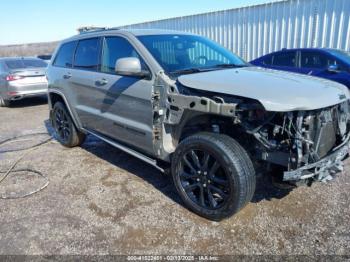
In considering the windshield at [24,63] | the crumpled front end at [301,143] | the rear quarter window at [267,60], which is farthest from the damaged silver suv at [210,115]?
the windshield at [24,63]

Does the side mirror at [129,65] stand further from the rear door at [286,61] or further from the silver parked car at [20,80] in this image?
the silver parked car at [20,80]

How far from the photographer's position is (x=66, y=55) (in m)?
5.09

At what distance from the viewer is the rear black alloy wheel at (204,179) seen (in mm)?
2939

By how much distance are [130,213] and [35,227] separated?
976mm

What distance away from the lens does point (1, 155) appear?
5.34m

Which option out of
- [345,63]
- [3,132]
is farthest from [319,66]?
[3,132]

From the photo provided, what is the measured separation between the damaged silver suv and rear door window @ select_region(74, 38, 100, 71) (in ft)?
0.10

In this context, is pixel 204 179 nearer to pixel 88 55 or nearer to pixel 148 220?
pixel 148 220

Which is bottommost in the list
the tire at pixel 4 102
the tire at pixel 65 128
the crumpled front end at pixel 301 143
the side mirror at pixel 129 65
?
the tire at pixel 4 102

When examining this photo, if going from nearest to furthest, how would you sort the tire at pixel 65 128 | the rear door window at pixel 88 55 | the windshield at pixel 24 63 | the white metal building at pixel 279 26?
the rear door window at pixel 88 55 → the tire at pixel 65 128 → the white metal building at pixel 279 26 → the windshield at pixel 24 63

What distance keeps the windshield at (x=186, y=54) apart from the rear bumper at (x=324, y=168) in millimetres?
1566

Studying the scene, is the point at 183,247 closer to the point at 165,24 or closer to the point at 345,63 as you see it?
the point at 345,63

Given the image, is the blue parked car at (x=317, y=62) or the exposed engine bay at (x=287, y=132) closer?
the exposed engine bay at (x=287, y=132)

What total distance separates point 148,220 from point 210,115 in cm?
127
